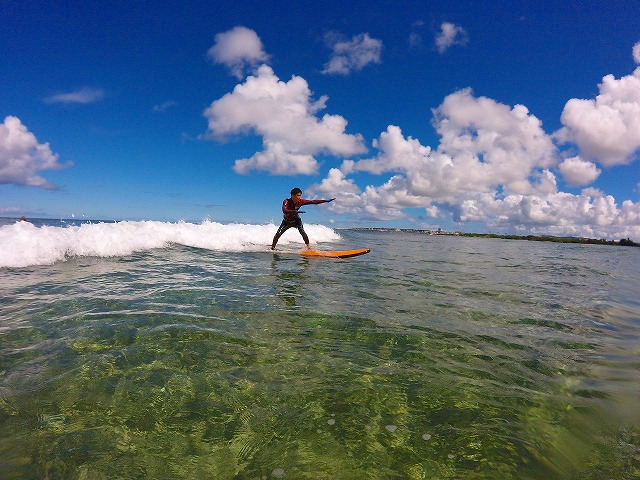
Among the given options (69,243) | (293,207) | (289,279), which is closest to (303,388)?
(289,279)

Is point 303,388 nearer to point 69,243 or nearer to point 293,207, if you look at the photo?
point 69,243

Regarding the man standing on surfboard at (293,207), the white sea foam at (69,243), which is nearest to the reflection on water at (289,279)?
the man standing on surfboard at (293,207)

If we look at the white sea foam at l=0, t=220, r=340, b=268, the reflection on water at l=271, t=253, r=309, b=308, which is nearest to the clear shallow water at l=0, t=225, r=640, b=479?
the reflection on water at l=271, t=253, r=309, b=308

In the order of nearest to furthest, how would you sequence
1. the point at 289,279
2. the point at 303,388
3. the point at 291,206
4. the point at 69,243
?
the point at 303,388 → the point at 289,279 → the point at 69,243 → the point at 291,206

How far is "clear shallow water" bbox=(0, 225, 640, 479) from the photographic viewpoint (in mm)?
2785

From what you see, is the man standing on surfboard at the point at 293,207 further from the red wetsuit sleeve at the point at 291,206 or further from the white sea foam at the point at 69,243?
the white sea foam at the point at 69,243

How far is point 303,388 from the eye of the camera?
12.5ft

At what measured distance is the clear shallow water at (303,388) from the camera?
9.14 ft

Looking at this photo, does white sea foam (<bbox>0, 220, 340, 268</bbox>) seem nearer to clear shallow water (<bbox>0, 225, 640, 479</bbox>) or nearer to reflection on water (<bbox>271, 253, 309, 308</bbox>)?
clear shallow water (<bbox>0, 225, 640, 479</bbox>)

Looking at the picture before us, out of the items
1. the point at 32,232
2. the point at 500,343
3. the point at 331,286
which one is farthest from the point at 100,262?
the point at 500,343

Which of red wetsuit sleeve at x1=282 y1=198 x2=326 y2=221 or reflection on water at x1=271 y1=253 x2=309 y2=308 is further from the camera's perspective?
red wetsuit sleeve at x1=282 y1=198 x2=326 y2=221

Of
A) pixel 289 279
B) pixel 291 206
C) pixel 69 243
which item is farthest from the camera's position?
pixel 291 206

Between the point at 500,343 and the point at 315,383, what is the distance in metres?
3.63

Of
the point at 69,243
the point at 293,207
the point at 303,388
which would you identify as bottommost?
the point at 303,388
